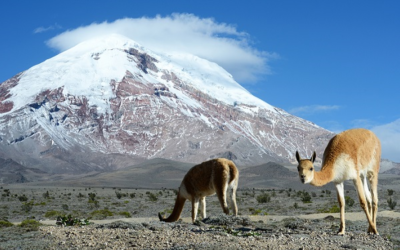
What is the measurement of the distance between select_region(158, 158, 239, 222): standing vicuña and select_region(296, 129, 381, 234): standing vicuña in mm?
3947

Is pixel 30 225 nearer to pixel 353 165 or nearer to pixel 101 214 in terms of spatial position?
pixel 353 165

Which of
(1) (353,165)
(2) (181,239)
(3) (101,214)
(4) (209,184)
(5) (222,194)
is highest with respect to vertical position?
(1) (353,165)

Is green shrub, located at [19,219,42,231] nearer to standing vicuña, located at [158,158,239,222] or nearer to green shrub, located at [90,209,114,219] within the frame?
standing vicuña, located at [158,158,239,222]

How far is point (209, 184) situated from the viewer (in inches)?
657

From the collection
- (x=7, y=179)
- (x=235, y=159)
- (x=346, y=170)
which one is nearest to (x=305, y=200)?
(x=346, y=170)

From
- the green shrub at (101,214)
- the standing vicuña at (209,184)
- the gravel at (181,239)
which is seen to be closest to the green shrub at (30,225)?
the gravel at (181,239)

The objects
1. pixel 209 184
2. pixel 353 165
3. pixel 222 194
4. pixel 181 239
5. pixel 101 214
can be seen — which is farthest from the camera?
pixel 101 214

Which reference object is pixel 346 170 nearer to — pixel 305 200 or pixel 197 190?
pixel 197 190

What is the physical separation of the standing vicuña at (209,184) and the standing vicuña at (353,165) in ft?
12.9

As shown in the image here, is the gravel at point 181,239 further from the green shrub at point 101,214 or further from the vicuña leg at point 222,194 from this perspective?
the green shrub at point 101,214

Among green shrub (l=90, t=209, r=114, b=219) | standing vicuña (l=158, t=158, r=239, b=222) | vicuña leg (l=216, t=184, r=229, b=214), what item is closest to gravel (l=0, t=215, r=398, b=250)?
vicuña leg (l=216, t=184, r=229, b=214)

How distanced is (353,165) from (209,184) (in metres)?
5.09

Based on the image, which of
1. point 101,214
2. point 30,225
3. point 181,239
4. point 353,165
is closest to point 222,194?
point 181,239

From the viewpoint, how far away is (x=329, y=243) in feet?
39.0
